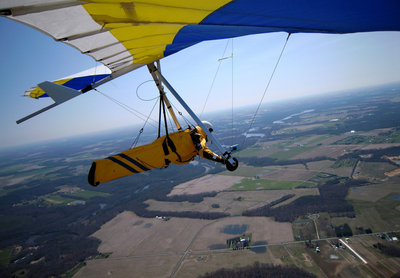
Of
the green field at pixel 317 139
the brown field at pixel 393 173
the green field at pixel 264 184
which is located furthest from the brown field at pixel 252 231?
the green field at pixel 317 139

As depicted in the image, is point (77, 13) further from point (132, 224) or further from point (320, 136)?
point (320, 136)

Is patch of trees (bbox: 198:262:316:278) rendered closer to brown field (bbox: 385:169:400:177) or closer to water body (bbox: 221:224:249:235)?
water body (bbox: 221:224:249:235)

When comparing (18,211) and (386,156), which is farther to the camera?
(18,211)

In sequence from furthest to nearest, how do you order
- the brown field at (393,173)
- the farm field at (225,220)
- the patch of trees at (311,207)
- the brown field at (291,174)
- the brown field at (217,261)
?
1. the brown field at (291,174)
2. the brown field at (393,173)
3. the patch of trees at (311,207)
4. the farm field at (225,220)
5. the brown field at (217,261)

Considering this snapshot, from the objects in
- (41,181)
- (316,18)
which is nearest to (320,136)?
(316,18)

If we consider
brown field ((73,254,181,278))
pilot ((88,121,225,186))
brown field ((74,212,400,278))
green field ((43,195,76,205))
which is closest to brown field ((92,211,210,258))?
brown field ((74,212,400,278))

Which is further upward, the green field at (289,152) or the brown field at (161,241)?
the green field at (289,152)

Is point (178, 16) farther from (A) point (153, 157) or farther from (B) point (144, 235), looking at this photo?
(B) point (144, 235)

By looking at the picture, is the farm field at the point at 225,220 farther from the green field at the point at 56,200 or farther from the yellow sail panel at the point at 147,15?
the yellow sail panel at the point at 147,15
